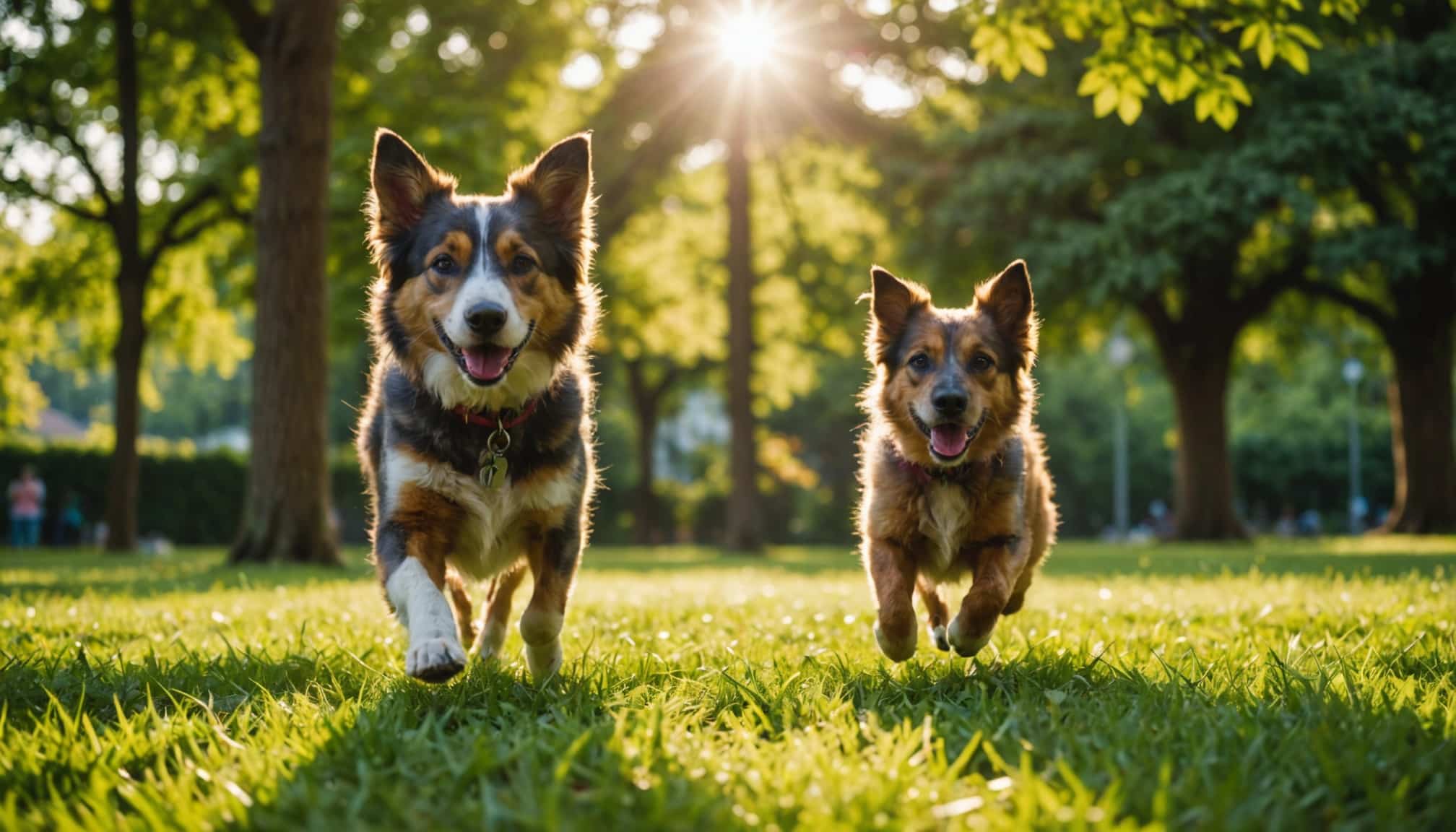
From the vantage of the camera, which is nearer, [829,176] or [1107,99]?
[1107,99]

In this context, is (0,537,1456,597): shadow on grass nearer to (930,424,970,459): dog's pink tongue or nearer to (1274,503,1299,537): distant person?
(930,424,970,459): dog's pink tongue

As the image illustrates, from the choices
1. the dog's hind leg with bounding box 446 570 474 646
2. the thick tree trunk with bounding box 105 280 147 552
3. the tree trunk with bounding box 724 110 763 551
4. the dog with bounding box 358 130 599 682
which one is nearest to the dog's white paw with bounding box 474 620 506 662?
the dog's hind leg with bounding box 446 570 474 646

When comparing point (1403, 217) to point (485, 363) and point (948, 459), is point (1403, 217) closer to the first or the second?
point (948, 459)

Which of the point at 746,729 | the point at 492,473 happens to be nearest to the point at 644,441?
the point at 492,473

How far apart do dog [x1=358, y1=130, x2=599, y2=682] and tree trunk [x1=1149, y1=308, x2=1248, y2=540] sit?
71.2 ft

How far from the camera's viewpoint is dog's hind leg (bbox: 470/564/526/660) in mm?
5559

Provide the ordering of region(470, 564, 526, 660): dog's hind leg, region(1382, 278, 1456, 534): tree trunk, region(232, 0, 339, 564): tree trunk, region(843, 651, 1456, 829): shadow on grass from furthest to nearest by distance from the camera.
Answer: region(1382, 278, 1456, 534): tree trunk
region(232, 0, 339, 564): tree trunk
region(470, 564, 526, 660): dog's hind leg
region(843, 651, 1456, 829): shadow on grass

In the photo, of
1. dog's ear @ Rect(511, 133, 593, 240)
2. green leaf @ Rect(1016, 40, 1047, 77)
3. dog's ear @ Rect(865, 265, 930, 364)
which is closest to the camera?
dog's ear @ Rect(511, 133, 593, 240)

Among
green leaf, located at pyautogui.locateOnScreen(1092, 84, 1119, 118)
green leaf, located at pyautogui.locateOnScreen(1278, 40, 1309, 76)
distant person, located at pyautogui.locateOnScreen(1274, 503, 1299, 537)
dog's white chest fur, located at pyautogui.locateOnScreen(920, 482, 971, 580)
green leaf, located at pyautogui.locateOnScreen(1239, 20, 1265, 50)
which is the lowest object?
distant person, located at pyautogui.locateOnScreen(1274, 503, 1299, 537)

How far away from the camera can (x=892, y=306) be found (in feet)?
19.6

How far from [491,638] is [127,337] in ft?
60.9

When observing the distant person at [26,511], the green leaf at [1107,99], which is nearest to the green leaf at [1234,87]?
the green leaf at [1107,99]

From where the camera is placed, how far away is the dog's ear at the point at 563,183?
5094mm

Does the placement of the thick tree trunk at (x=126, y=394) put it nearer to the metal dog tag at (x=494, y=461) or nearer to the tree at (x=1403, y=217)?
A: the metal dog tag at (x=494, y=461)
